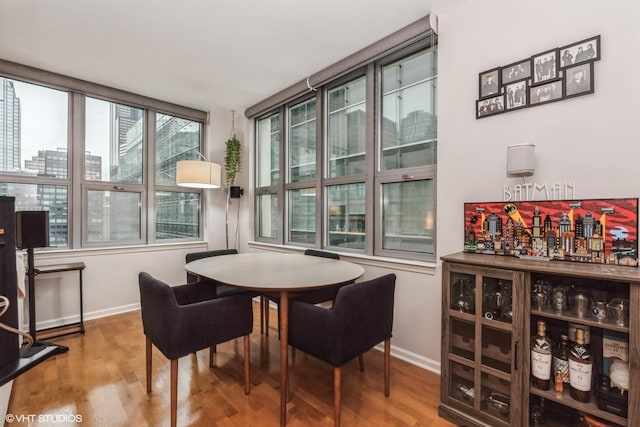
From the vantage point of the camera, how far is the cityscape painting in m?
1.55

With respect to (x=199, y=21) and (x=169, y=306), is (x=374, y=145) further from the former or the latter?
(x=169, y=306)

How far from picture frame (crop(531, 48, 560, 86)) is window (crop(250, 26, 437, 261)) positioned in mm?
752

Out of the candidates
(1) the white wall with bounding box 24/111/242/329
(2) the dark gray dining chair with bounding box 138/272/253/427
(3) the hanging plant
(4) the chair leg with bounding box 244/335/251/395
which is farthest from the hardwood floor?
(3) the hanging plant

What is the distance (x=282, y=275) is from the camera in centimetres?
208

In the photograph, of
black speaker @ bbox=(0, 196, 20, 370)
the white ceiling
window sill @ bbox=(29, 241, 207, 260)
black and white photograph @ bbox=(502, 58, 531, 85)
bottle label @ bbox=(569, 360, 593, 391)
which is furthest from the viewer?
window sill @ bbox=(29, 241, 207, 260)

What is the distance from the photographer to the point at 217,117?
14.5 ft

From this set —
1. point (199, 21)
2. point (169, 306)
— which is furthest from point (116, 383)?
point (199, 21)

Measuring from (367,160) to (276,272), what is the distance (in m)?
1.41

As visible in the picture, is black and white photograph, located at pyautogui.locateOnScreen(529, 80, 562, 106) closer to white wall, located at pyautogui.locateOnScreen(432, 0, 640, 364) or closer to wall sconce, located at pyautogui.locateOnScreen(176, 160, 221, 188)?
white wall, located at pyautogui.locateOnScreen(432, 0, 640, 364)

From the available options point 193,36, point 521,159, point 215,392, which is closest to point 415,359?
point 215,392

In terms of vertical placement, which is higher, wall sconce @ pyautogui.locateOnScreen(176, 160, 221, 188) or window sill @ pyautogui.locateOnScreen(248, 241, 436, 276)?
wall sconce @ pyautogui.locateOnScreen(176, 160, 221, 188)

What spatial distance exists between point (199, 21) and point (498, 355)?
10.1ft

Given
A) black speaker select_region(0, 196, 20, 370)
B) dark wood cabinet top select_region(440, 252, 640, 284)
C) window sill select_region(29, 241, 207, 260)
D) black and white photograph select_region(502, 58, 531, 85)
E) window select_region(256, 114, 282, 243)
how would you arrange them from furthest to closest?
window select_region(256, 114, 282, 243)
window sill select_region(29, 241, 207, 260)
black and white photograph select_region(502, 58, 531, 85)
dark wood cabinet top select_region(440, 252, 640, 284)
black speaker select_region(0, 196, 20, 370)

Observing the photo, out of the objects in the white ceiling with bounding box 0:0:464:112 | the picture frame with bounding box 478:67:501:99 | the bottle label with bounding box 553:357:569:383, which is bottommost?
the bottle label with bounding box 553:357:569:383
